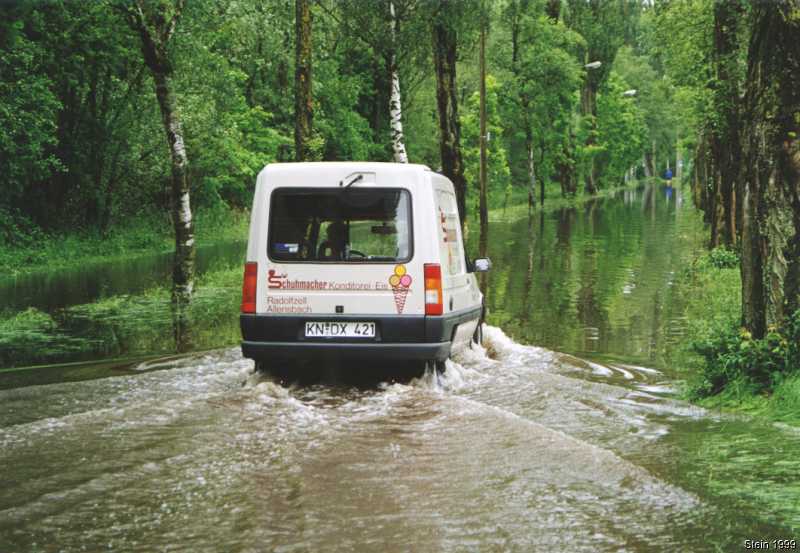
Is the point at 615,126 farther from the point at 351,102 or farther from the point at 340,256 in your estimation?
the point at 340,256

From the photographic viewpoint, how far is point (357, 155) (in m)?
57.9

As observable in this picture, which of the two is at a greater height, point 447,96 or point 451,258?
point 447,96

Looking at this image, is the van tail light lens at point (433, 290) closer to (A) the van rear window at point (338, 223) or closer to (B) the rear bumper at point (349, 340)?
(B) the rear bumper at point (349, 340)

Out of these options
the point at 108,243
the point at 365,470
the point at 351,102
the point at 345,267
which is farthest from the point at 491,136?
the point at 365,470

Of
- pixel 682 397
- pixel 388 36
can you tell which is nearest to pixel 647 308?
pixel 682 397

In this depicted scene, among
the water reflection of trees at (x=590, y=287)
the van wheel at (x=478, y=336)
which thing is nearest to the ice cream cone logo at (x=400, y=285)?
the van wheel at (x=478, y=336)

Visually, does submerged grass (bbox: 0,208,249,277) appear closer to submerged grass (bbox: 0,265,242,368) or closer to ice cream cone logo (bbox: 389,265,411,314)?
submerged grass (bbox: 0,265,242,368)

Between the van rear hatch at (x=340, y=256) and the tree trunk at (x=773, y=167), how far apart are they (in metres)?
3.10

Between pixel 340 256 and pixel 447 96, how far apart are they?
16.6 metres

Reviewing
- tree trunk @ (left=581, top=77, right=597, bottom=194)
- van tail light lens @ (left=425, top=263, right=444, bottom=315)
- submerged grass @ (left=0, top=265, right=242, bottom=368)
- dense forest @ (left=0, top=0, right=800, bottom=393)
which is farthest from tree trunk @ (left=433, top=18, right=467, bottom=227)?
tree trunk @ (left=581, top=77, right=597, bottom=194)

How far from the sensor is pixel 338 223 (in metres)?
9.53

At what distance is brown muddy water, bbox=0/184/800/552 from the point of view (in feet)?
16.7

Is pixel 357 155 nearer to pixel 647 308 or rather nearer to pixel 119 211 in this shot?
pixel 119 211

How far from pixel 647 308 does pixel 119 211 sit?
86.6ft
